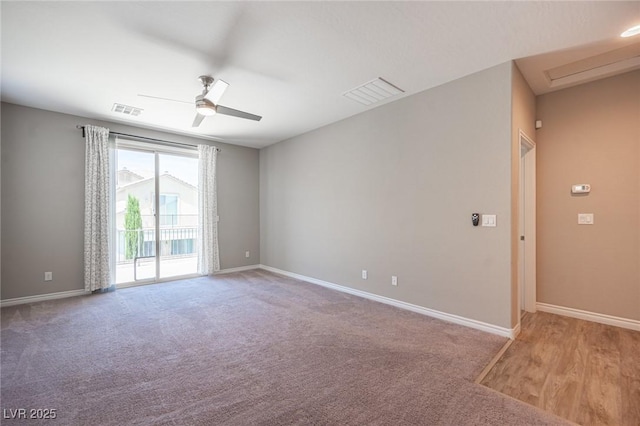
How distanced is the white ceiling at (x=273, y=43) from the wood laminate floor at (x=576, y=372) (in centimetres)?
277

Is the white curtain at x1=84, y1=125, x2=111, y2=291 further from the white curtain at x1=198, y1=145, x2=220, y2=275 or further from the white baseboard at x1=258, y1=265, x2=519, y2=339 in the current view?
the white baseboard at x1=258, y1=265, x2=519, y2=339

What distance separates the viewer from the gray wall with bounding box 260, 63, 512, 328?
286 cm

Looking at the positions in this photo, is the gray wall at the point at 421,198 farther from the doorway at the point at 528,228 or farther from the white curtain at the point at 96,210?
the white curtain at the point at 96,210

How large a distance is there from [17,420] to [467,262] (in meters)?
3.81

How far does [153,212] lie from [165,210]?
22 centimetres

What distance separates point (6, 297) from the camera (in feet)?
12.4

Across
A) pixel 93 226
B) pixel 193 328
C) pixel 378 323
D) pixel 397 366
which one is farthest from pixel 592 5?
pixel 93 226

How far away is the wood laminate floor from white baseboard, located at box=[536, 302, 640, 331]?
0.08 m

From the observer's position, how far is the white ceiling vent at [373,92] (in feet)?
10.7

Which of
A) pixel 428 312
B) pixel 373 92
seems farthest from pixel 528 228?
pixel 373 92

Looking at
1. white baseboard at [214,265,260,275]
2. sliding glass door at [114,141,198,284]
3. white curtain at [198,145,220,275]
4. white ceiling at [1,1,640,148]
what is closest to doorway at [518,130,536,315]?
white ceiling at [1,1,640,148]

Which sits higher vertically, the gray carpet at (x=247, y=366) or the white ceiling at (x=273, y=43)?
the white ceiling at (x=273, y=43)

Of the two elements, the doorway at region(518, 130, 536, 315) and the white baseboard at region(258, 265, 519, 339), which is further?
the doorway at region(518, 130, 536, 315)

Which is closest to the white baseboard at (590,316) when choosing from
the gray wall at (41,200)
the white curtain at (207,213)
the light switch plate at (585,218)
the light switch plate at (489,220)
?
the light switch plate at (585,218)
